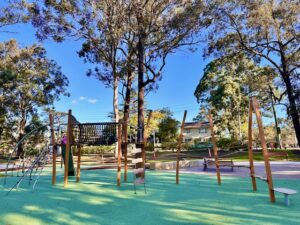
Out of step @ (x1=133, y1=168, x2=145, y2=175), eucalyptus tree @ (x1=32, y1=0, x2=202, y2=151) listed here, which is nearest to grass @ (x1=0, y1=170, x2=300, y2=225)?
step @ (x1=133, y1=168, x2=145, y2=175)

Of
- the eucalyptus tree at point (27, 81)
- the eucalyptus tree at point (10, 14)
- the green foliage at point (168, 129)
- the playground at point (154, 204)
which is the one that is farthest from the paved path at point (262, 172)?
the green foliage at point (168, 129)

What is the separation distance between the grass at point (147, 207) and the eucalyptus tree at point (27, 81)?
66.0 feet

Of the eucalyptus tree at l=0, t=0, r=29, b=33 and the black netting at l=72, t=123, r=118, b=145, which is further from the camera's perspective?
the eucalyptus tree at l=0, t=0, r=29, b=33

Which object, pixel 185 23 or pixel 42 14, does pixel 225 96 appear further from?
pixel 42 14

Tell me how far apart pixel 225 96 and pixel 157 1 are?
56.8ft

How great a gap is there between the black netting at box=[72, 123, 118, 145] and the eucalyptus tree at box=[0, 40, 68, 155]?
18.1 metres

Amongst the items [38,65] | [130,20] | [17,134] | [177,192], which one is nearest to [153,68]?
[130,20]

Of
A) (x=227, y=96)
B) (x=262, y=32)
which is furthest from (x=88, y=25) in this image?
(x=227, y=96)

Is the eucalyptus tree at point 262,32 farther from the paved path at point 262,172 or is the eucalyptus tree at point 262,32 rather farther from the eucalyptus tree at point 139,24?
the paved path at point 262,172

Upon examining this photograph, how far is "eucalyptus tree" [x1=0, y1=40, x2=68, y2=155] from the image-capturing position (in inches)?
945

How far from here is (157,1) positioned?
14.6 meters

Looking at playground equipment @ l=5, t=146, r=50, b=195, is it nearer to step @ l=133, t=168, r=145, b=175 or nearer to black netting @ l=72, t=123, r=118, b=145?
black netting @ l=72, t=123, r=118, b=145

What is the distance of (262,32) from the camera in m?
16.3

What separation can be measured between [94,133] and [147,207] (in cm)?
370
